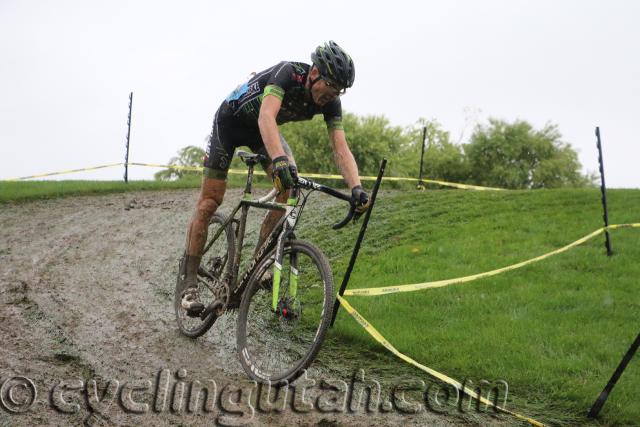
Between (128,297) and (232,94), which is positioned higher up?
(232,94)

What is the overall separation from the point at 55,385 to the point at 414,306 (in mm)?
4604

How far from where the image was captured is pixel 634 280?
9.14 m

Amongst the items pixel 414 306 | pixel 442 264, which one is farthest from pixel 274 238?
pixel 442 264

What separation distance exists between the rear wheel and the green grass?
5.11 feet

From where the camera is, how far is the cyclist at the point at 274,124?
18.7ft

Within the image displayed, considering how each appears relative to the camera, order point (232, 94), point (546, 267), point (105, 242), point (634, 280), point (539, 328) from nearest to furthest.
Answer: point (232, 94) < point (539, 328) < point (634, 280) < point (546, 267) < point (105, 242)

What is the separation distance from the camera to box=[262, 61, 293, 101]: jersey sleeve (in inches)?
230

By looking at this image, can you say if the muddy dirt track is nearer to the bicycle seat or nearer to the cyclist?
the cyclist

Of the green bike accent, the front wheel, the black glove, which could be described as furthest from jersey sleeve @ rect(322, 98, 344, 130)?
the green bike accent

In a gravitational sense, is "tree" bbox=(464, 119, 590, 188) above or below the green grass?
above

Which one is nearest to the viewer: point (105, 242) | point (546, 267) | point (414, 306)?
point (414, 306)

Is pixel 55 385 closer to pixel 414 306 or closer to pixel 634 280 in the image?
pixel 414 306

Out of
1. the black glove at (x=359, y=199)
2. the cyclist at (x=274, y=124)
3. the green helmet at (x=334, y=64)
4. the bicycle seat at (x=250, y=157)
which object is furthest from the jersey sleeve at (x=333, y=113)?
the black glove at (x=359, y=199)

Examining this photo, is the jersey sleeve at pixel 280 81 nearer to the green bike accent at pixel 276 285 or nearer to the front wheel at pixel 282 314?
the front wheel at pixel 282 314
